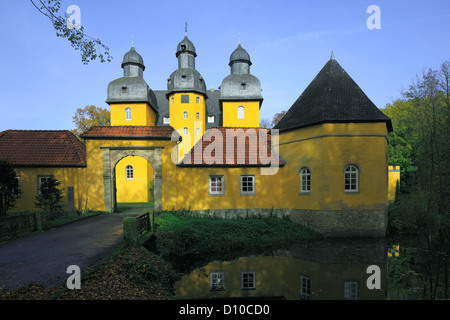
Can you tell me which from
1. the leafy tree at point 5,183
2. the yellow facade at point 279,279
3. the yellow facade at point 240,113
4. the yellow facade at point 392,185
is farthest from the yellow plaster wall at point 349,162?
the leafy tree at point 5,183

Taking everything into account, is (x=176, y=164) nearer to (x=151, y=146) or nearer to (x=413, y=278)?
(x=151, y=146)

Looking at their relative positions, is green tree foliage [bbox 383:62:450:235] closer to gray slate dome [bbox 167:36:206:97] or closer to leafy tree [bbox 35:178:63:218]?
gray slate dome [bbox 167:36:206:97]

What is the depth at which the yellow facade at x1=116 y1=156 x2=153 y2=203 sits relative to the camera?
2530cm

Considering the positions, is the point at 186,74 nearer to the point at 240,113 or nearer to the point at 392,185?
the point at 240,113

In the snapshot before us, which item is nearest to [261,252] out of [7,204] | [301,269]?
[301,269]

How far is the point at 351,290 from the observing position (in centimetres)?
712

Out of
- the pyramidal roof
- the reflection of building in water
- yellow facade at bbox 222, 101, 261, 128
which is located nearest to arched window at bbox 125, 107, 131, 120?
yellow facade at bbox 222, 101, 261, 128

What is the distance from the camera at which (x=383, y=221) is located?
12.9 metres

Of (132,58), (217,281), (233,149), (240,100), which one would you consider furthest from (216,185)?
(132,58)

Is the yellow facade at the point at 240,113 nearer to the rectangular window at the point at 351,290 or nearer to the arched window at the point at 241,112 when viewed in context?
the arched window at the point at 241,112

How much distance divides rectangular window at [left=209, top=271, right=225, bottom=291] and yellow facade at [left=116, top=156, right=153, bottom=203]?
18444 millimetres

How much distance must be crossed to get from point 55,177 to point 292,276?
15.1m

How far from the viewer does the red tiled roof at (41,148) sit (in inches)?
620

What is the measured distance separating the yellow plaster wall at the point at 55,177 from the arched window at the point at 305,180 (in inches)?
510
